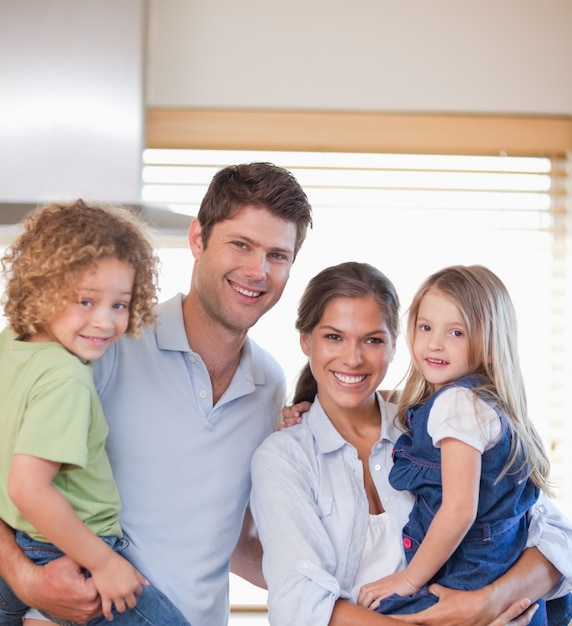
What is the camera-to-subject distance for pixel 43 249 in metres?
1.46

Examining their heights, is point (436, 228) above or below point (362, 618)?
above

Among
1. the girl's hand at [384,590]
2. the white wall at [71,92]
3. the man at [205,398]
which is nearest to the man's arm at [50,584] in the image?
the man at [205,398]

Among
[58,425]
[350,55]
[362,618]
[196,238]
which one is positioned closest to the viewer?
[58,425]

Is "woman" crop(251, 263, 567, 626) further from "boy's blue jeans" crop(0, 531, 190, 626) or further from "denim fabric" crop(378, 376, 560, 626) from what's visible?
"boy's blue jeans" crop(0, 531, 190, 626)

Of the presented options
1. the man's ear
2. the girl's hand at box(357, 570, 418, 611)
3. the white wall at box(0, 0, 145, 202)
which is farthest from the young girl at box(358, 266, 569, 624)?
the white wall at box(0, 0, 145, 202)

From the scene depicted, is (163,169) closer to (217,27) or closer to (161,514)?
(217,27)

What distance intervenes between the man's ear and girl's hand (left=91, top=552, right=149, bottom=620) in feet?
2.27

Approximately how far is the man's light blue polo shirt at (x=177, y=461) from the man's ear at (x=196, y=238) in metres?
0.17

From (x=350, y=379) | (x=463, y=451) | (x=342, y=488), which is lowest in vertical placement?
(x=342, y=488)

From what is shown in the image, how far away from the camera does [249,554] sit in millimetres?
2045

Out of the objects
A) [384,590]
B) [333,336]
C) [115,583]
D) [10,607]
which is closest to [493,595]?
[384,590]

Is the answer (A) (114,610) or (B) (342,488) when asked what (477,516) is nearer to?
(B) (342,488)

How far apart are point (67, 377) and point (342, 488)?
60cm

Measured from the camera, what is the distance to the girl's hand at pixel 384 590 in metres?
1.59
